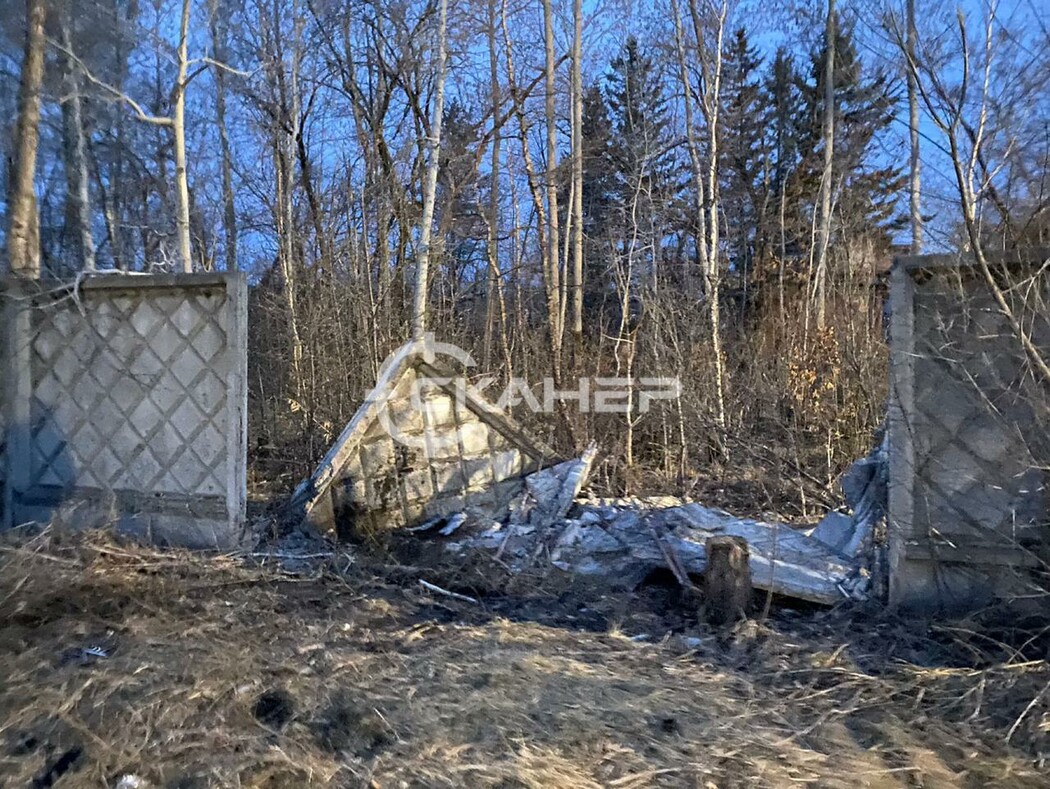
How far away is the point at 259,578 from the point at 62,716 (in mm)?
1757

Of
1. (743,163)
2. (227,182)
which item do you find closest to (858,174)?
(743,163)

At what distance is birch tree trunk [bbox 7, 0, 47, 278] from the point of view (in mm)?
6578

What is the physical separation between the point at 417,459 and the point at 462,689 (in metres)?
2.95

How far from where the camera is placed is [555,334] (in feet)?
30.4

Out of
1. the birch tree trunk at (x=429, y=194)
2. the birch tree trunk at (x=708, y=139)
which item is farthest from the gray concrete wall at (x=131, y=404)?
the birch tree trunk at (x=708, y=139)

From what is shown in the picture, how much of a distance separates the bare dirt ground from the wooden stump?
16 cm

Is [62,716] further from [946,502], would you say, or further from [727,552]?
[946,502]

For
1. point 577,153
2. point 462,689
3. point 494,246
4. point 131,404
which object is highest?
point 577,153

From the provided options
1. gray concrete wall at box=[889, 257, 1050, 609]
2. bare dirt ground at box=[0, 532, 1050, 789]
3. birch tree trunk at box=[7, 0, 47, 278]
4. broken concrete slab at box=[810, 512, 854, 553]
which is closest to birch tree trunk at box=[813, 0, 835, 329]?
broken concrete slab at box=[810, 512, 854, 553]

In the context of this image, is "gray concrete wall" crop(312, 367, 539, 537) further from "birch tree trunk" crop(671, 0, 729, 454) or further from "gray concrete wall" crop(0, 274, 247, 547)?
"birch tree trunk" crop(671, 0, 729, 454)

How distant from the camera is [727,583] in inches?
154

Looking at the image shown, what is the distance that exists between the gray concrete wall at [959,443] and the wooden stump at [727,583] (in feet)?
Result: 2.35

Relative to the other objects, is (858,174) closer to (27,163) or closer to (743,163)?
(743,163)

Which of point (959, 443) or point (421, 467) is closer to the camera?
point (959, 443)
